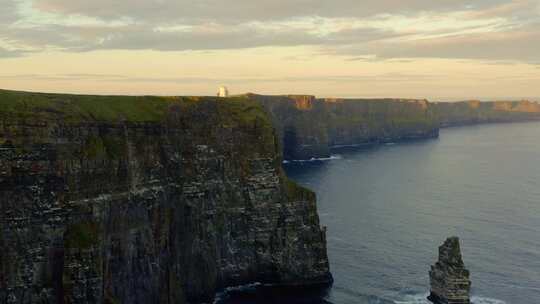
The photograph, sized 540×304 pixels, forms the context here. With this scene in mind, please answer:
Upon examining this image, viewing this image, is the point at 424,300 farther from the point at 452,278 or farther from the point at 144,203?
the point at 144,203

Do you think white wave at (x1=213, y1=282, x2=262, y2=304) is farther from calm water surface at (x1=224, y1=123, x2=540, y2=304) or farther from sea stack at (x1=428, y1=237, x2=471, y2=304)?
sea stack at (x1=428, y1=237, x2=471, y2=304)

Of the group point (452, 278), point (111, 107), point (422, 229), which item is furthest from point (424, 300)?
point (111, 107)

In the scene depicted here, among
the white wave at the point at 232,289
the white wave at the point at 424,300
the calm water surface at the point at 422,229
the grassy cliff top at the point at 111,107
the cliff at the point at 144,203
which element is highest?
the grassy cliff top at the point at 111,107

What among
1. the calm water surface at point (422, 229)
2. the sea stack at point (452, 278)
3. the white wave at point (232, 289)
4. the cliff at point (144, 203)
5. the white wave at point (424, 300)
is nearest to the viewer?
the cliff at point (144, 203)

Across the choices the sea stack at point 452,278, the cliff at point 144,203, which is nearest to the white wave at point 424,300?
the sea stack at point 452,278

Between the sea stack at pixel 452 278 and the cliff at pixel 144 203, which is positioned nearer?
the cliff at pixel 144 203

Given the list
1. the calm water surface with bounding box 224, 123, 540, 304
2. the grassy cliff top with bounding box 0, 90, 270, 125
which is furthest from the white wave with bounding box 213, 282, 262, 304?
the grassy cliff top with bounding box 0, 90, 270, 125

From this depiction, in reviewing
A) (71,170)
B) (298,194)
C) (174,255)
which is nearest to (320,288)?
(298,194)

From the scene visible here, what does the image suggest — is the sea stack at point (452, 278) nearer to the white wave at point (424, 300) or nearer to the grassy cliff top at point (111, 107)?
the white wave at point (424, 300)

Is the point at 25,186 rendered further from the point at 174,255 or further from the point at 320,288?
the point at 320,288
